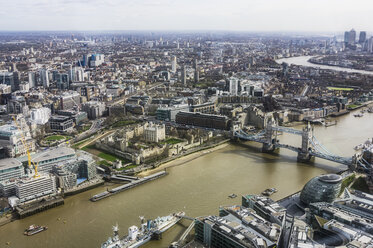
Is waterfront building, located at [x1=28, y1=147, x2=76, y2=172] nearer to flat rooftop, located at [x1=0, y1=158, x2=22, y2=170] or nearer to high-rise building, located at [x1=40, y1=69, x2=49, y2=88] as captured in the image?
flat rooftop, located at [x1=0, y1=158, x2=22, y2=170]

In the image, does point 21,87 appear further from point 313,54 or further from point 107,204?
point 313,54

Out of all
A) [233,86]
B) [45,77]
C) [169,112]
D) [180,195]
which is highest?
[45,77]

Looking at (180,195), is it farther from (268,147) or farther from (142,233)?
(268,147)

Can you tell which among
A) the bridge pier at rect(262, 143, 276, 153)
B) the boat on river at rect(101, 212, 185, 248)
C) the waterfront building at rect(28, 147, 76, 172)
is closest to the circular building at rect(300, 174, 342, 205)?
the boat on river at rect(101, 212, 185, 248)

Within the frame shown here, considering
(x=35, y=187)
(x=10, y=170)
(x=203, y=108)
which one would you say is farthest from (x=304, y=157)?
(x=10, y=170)

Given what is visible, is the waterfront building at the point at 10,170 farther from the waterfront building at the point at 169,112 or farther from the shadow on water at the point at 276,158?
the waterfront building at the point at 169,112

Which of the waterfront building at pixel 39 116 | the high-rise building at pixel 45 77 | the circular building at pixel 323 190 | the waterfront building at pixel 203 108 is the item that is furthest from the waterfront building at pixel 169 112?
the high-rise building at pixel 45 77
